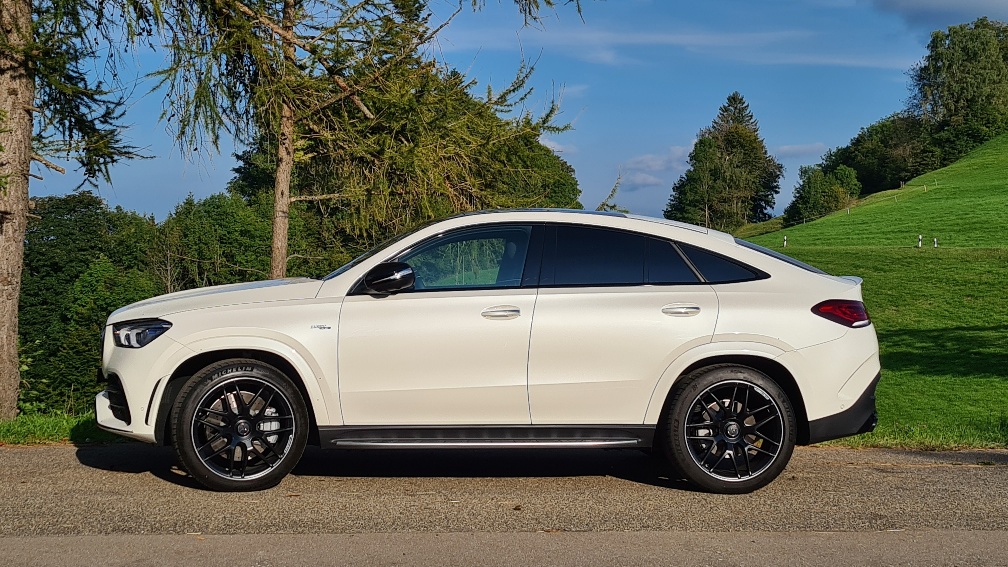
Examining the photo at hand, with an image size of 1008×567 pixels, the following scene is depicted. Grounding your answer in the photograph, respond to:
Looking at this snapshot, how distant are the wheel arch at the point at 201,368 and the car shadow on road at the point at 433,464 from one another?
0.42m

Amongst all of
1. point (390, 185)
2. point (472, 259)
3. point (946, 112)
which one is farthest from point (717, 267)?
point (946, 112)

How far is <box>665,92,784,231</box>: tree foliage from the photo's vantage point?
11631 cm

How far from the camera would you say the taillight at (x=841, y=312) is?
6148mm

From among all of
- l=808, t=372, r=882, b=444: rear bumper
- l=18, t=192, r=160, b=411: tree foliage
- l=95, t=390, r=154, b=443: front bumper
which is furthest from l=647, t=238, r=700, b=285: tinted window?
l=18, t=192, r=160, b=411: tree foliage

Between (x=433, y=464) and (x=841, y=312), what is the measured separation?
2.99m

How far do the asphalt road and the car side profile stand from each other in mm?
327

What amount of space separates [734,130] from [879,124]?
66.0 feet

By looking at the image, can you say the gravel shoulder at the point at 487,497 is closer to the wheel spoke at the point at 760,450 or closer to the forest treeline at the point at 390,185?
the wheel spoke at the point at 760,450

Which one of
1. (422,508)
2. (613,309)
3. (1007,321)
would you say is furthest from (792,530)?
(1007,321)

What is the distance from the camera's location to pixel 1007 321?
3728cm

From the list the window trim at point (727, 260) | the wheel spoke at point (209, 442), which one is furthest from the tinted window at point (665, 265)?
the wheel spoke at point (209, 442)

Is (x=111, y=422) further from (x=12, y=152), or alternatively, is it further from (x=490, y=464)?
(x=12, y=152)

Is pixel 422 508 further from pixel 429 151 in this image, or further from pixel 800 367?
pixel 429 151

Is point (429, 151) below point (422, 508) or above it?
above
